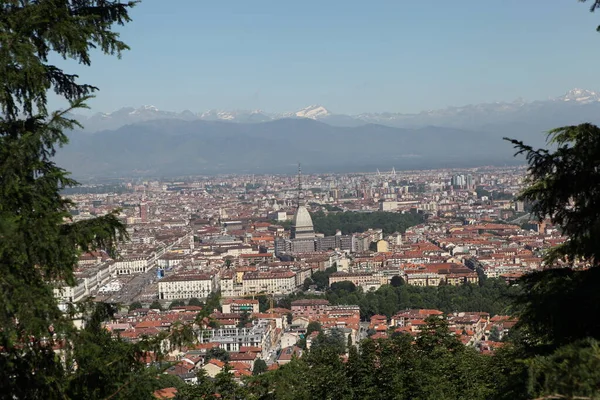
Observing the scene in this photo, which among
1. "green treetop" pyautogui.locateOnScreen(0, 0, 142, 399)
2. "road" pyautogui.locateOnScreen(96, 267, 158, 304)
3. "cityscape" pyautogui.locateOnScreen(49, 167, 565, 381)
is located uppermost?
"green treetop" pyautogui.locateOnScreen(0, 0, 142, 399)

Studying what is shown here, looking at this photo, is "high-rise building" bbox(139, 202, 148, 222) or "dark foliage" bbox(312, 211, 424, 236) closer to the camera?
"dark foliage" bbox(312, 211, 424, 236)

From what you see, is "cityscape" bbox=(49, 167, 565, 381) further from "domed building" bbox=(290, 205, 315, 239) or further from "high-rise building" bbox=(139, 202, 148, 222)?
"high-rise building" bbox=(139, 202, 148, 222)

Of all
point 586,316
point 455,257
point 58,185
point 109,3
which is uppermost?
point 109,3

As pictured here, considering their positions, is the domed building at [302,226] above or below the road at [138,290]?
above

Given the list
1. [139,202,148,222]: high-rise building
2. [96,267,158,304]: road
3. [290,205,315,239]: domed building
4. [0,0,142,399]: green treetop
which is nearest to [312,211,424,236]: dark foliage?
[290,205,315,239]: domed building

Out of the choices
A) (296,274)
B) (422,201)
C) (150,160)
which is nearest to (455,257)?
(296,274)

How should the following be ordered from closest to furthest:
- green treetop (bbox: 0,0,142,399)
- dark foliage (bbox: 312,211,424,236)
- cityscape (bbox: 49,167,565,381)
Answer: green treetop (bbox: 0,0,142,399) → cityscape (bbox: 49,167,565,381) → dark foliage (bbox: 312,211,424,236)

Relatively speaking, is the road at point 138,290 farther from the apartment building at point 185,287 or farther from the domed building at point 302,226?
the domed building at point 302,226

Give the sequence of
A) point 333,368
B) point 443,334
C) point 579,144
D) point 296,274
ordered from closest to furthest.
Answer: point 579,144 < point 333,368 < point 443,334 < point 296,274

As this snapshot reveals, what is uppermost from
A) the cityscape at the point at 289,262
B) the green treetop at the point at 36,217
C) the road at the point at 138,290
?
the green treetop at the point at 36,217

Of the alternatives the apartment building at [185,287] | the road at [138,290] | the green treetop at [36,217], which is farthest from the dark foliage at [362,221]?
the green treetop at [36,217]

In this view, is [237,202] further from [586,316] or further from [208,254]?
[586,316]
